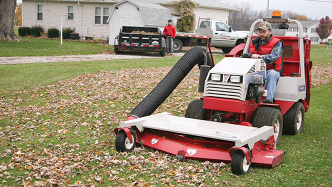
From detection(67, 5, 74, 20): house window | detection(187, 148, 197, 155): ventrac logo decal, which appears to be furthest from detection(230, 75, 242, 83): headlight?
detection(67, 5, 74, 20): house window

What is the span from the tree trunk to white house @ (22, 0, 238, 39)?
706 centimetres

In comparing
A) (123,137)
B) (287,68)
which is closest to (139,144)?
(123,137)

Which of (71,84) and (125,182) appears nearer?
(125,182)

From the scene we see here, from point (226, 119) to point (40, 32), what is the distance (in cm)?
3386

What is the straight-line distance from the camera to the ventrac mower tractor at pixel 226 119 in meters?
5.89

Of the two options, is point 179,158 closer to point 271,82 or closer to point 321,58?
point 271,82

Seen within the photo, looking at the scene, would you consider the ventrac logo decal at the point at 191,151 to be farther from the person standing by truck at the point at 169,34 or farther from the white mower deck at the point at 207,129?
the person standing by truck at the point at 169,34

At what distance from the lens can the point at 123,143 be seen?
6316 mm

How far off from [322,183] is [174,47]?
21.4m

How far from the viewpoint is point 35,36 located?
3784 centimetres

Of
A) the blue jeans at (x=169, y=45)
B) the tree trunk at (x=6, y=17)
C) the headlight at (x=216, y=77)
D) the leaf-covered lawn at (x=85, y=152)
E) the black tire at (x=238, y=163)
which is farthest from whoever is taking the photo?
the tree trunk at (x=6, y=17)

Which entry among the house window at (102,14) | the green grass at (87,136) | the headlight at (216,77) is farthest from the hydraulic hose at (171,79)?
the house window at (102,14)

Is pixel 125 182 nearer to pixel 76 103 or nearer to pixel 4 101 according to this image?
pixel 76 103

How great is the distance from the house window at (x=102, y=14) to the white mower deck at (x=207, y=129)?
29980 millimetres
